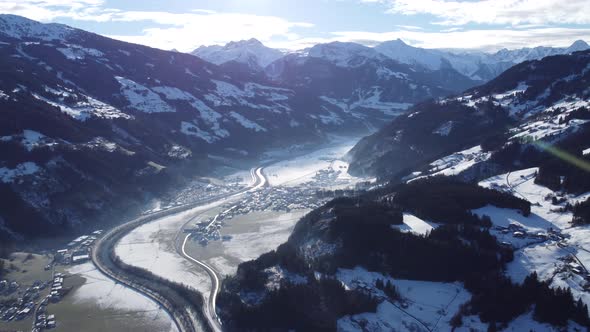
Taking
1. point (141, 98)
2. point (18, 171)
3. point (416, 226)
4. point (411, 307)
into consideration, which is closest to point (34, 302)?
point (18, 171)

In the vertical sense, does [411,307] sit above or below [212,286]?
above

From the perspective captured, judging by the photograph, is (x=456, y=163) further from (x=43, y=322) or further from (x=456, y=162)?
(x=43, y=322)

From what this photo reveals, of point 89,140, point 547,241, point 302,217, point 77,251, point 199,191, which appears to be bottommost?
point 199,191

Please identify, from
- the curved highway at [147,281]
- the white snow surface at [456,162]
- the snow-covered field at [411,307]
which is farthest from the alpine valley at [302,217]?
the white snow surface at [456,162]

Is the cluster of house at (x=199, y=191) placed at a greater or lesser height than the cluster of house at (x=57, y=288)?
lesser

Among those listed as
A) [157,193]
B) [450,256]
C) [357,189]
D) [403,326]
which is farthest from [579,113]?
[157,193]

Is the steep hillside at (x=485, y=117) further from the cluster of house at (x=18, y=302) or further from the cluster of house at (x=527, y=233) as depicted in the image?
the cluster of house at (x=18, y=302)

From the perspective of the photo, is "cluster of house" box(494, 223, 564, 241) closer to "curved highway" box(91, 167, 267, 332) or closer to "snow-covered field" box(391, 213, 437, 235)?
"snow-covered field" box(391, 213, 437, 235)
